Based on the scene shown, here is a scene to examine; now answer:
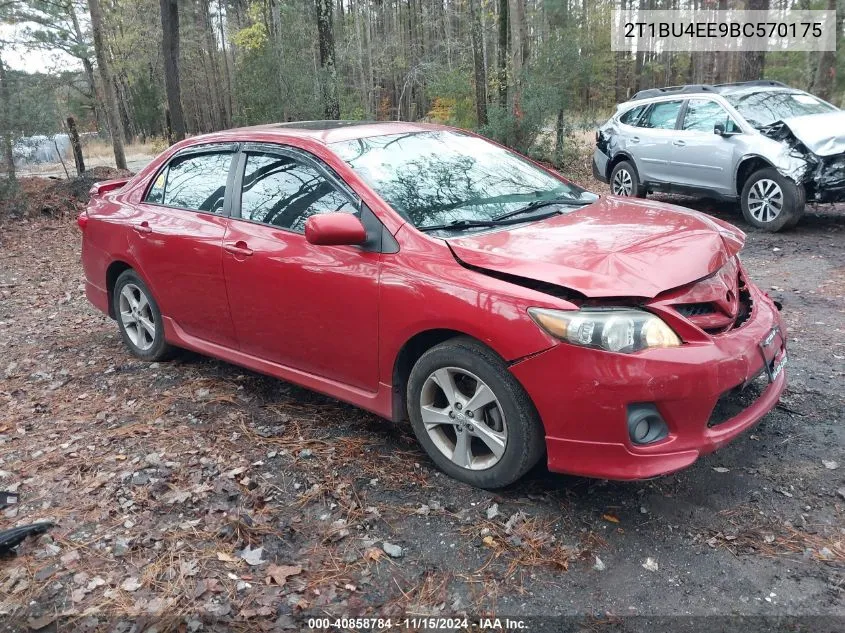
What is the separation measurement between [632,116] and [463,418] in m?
9.05

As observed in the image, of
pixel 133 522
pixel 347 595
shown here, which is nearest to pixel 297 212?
pixel 133 522

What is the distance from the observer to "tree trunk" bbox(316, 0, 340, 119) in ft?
47.1

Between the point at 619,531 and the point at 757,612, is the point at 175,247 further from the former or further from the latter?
the point at 757,612

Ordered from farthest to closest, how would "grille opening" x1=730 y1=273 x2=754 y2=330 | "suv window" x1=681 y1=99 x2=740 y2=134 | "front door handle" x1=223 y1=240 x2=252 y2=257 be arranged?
"suv window" x1=681 y1=99 x2=740 y2=134 → "front door handle" x1=223 y1=240 x2=252 y2=257 → "grille opening" x1=730 y1=273 x2=754 y2=330

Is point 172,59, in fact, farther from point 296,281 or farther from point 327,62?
point 296,281

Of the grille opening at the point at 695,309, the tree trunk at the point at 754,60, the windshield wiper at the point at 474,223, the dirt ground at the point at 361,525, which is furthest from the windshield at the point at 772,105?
the grille opening at the point at 695,309

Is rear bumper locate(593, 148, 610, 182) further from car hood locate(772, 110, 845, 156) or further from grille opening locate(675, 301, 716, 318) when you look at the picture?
grille opening locate(675, 301, 716, 318)

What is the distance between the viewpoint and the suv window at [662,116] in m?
9.99

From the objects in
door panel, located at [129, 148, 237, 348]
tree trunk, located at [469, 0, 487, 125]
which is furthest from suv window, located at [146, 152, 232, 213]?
tree trunk, located at [469, 0, 487, 125]

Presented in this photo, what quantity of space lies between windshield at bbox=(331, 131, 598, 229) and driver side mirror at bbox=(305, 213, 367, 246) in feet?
0.91

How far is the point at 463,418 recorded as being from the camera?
3232mm

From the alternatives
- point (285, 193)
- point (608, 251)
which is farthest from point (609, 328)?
point (285, 193)

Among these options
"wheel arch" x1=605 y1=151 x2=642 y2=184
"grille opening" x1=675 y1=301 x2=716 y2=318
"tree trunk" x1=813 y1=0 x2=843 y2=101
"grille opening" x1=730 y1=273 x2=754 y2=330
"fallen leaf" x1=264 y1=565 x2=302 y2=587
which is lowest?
"fallen leaf" x1=264 y1=565 x2=302 y2=587

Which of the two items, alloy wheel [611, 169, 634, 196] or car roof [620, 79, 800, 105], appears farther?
alloy wheel [611, 169, 634, 196]
